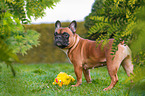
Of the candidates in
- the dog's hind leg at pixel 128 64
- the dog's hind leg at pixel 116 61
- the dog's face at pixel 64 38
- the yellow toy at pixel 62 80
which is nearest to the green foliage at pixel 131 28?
the dog's hind leg at pixel 116 61

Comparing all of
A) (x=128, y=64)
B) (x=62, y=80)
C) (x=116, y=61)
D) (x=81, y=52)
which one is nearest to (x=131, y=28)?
(x=116, y=61)

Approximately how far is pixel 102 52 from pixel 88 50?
0.40m

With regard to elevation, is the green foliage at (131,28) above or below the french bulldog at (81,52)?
above

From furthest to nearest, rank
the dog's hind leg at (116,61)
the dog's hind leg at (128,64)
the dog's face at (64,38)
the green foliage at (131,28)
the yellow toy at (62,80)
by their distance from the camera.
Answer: the yellow toy at (62,80) → the dog's face at (64,38) → the dog's hind leg at (128,64) → the dog's hind leg at (116,61) → the green foliage at (131,28)

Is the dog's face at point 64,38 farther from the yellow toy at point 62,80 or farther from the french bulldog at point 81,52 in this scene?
the yellow toy at point 62,80

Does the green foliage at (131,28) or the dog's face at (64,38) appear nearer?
the green foliage at (131,28)

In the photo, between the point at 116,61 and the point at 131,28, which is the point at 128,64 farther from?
the point at 131,28

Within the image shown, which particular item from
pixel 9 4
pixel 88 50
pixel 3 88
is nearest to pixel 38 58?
pixel 9 4

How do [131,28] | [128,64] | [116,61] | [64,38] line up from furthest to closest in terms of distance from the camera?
[64,38] → [128,64] → [116,61] → [131,28]

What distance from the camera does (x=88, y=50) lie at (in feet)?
13.8

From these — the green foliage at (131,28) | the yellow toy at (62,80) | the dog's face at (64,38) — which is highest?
the green foliage at (131,28)

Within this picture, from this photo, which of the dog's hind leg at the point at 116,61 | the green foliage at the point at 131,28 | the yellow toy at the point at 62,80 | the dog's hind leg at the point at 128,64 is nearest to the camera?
the green foliage at the point at 131,28

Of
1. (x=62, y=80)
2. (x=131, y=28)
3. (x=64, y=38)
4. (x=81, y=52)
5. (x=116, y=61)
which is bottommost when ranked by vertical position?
(x=62, y=80)

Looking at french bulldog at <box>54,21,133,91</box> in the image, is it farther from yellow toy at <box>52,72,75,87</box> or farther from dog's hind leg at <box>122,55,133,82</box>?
yellow toy at <box>52,72,75,87</box>
